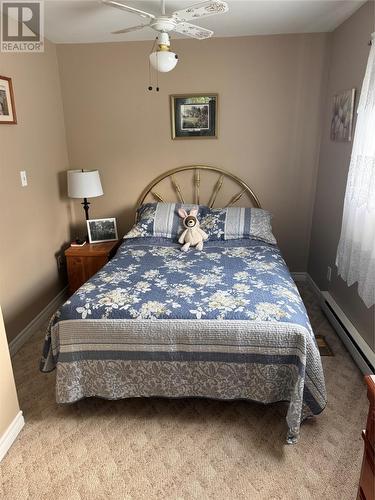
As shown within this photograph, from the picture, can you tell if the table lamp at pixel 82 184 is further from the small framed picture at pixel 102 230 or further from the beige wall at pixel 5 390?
the beige wall at pixel 5 390

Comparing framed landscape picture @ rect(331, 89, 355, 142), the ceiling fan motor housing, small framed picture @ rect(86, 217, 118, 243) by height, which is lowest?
small framed picture @ rect(86, 217, 118, 243)

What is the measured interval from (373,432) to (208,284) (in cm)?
132

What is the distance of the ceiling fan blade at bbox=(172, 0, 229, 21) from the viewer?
5.80 feet

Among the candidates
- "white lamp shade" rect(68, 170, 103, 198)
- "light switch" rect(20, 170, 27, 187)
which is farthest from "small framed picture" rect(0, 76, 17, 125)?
"white lamp shade" rect(68, 170, 103, 198)

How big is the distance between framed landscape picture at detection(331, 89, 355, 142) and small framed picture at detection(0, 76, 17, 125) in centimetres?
246

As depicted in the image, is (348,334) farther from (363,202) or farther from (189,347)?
(189,347)

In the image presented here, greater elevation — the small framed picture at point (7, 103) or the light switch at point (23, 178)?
the small framed picture at point (7, 103)

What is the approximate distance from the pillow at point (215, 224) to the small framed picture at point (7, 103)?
124cm

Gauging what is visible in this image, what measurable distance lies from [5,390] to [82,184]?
190cm

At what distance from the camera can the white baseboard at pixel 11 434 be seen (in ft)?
5.68

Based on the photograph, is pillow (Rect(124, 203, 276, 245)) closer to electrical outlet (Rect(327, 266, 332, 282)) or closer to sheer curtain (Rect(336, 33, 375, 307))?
electrical outlet (Rect(327, 266, 332, 282))

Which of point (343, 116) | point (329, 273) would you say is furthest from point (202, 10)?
point (329, 273)

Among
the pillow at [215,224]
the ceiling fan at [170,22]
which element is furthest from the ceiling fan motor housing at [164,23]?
the pillow at [215,224]
